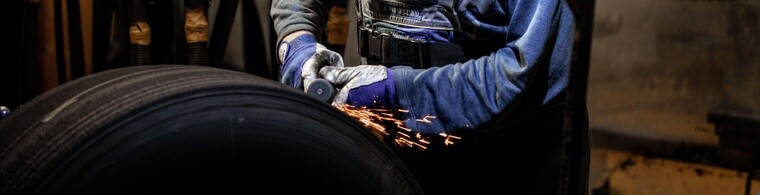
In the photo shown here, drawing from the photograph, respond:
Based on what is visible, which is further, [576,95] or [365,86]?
[365,86]

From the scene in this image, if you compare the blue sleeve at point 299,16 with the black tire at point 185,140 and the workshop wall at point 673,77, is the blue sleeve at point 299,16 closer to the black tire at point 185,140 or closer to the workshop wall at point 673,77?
the black tire at point 185,140

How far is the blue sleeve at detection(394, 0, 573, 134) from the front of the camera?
1.84 m

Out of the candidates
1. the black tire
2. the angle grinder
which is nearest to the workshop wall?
the black tire

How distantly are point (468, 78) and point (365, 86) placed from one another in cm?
22

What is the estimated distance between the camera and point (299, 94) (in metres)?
1.20

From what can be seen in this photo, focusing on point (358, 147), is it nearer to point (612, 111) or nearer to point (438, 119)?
point (612, 111)

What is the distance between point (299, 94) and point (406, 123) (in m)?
0.84

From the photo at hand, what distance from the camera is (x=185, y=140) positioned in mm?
1099

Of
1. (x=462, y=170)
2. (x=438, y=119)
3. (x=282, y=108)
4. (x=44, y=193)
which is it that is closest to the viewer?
(x=44, y=193)

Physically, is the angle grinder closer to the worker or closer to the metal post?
the worker

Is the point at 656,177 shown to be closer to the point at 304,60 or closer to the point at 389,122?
the point at 389,122

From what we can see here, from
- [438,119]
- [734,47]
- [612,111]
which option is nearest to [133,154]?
[612,111]

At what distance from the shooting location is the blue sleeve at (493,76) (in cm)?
184

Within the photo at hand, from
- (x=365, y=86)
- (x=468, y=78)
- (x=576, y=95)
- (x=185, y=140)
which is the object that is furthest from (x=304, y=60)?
(x=576, y=95)
